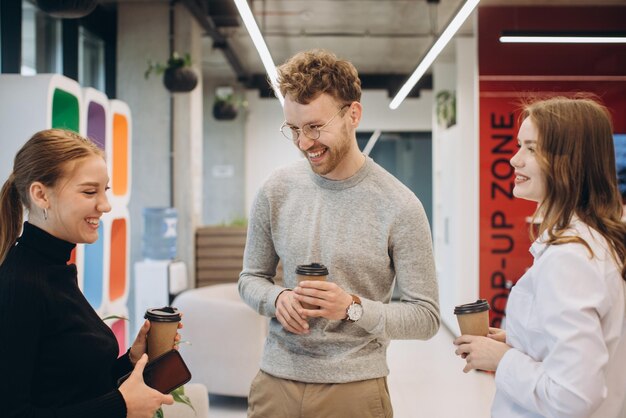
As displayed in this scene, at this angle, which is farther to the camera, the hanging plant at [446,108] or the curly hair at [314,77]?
the hanging plant at [446,108]

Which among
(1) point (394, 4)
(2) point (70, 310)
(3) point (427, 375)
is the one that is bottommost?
(3) point (427, 375)

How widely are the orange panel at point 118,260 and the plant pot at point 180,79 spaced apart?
6.81 ft

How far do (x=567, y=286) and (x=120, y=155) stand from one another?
12.5 feet

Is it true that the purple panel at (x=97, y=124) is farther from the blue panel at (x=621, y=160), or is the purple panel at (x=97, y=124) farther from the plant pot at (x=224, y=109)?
the plant pot at (x=224, y=109)

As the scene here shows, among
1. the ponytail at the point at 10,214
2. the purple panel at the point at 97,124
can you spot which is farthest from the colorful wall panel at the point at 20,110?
the ponytail at the point at 10,214

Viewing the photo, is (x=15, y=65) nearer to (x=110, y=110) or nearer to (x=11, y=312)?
(x=110, y=110)

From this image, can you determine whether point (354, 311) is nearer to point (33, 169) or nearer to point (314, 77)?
point (314, 77)

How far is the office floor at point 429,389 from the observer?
15.4 ft

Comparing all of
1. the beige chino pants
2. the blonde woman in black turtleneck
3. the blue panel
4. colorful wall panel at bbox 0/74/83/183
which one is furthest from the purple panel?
the blue panel

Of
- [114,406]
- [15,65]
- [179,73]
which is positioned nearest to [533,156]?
[114,406]

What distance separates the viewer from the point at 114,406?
1.39 m

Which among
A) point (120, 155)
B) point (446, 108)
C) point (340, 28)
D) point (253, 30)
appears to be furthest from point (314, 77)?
point (340, 28)

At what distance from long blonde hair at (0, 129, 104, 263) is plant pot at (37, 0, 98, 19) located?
7.18 feet

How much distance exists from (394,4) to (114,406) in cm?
625
